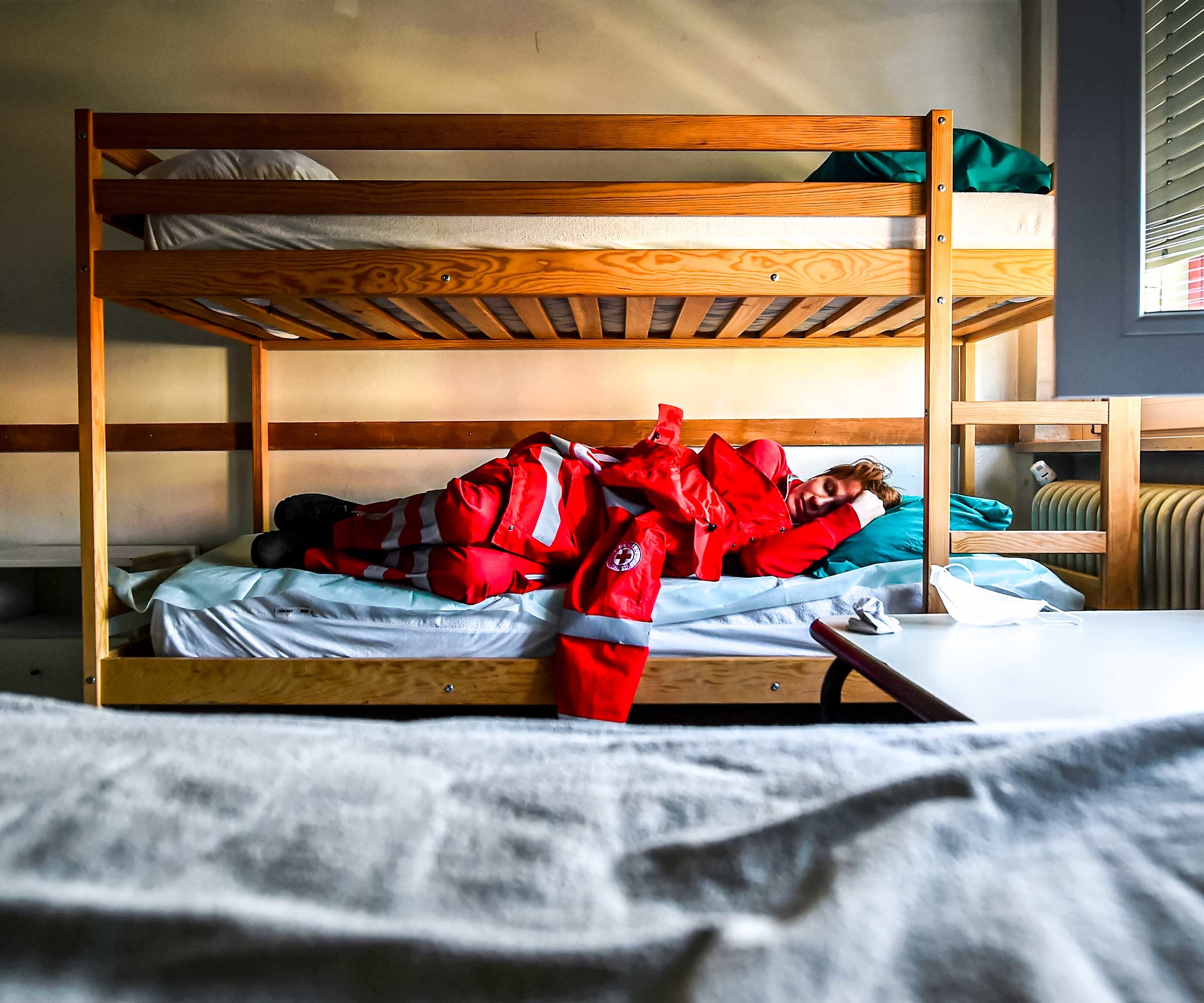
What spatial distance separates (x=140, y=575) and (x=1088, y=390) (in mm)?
1828

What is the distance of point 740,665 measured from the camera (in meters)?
1.53

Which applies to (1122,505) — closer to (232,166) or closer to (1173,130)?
(1173,130)

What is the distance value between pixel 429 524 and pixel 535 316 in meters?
0.65

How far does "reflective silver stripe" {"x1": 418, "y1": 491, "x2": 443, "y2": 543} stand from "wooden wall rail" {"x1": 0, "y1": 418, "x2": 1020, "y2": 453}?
2.70 ft

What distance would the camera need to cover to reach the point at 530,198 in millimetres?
1485

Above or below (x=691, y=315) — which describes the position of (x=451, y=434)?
below

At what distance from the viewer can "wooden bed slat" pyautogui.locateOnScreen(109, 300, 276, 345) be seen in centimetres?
178

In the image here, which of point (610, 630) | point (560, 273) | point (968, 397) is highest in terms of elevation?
point (560, 273)

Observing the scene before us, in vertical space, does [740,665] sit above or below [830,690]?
below

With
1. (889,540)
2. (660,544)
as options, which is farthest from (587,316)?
(889,540)

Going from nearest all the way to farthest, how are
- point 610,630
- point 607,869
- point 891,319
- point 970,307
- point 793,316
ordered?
point 607,869 < point 610,630 < point 970,307 < point 793,316 < point 891,319

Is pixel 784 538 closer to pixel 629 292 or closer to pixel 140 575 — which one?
pixel 629 292

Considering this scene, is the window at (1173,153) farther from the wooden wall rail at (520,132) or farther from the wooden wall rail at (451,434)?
the wooden wall rail at (451,434)

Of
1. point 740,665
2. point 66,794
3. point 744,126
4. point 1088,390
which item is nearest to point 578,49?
point 744,126
